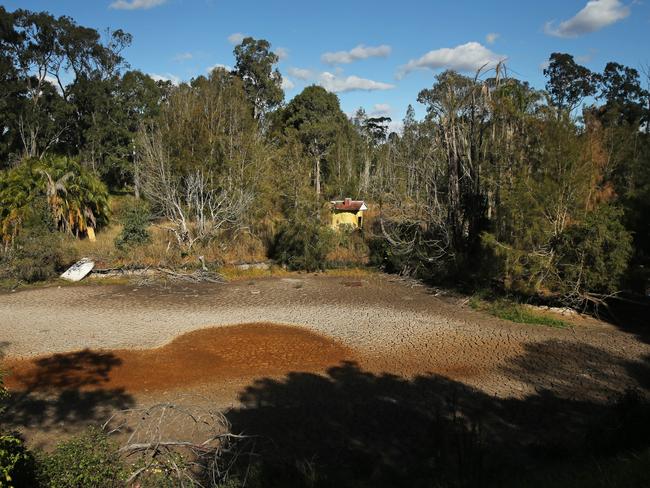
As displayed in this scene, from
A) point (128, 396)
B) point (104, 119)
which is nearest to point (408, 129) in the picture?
point (104, 119)

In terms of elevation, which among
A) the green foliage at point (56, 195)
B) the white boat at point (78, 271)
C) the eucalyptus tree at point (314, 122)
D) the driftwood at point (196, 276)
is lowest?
the driftwood at point (196, 276)

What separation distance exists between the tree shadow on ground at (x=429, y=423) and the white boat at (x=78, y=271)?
12.0 metres

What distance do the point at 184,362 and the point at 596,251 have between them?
1095cm

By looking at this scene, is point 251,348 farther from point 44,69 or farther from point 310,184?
point 44,69

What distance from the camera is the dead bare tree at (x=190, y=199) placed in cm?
2212

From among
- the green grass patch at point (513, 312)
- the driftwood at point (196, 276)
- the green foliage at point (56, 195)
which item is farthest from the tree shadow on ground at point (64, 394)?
the green foliage at point (56, 195)

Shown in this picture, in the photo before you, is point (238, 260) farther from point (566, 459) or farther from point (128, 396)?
point (566, 459)

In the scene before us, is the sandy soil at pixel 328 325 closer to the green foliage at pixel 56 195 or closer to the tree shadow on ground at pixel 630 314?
the tree shadow on ground at pixel 630 314

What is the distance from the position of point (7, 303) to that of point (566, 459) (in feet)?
53.8

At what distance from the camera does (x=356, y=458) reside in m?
7.56

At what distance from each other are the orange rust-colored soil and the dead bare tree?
9375 mm

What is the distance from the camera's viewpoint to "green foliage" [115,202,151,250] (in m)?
21.8

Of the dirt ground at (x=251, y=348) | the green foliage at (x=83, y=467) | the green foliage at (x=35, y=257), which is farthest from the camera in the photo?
A: the green foliage at (x=35, y=257)

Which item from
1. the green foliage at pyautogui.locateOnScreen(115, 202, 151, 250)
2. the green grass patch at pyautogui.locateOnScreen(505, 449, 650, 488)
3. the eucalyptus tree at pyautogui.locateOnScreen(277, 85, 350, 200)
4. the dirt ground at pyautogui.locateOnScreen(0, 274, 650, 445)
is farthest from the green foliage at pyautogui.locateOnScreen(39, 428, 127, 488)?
the eucalyptus tree at pyautogui.locateOnScreen(277, 85, 350, 200)
